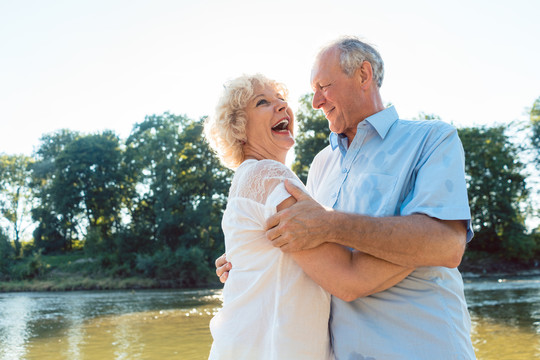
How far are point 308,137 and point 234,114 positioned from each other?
132ft

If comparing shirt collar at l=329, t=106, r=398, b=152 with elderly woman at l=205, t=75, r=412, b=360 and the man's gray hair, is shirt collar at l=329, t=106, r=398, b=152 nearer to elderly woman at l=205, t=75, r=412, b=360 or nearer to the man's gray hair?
the man's gray hair

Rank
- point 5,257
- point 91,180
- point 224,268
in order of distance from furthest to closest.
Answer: point 91,180
point 5,257
point 224,268

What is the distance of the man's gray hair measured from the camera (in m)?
2.70

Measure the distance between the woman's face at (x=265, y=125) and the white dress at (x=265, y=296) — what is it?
0.39 m

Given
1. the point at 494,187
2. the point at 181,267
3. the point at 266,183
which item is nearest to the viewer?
the point at 266,183

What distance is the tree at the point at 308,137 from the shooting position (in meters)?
42.1

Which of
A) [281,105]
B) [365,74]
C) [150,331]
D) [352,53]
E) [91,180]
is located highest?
[91,180]

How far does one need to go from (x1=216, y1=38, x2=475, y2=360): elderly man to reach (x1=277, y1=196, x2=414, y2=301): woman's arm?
0.04m

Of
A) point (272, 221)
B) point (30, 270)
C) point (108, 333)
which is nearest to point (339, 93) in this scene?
point (272, 221)

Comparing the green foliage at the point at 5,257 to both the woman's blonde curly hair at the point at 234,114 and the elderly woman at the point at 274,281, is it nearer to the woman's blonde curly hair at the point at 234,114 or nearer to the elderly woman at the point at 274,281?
the woman's blonde curly hair at the point at 234,114

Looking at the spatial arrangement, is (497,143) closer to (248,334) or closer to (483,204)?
(483,204)

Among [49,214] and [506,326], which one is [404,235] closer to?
[506,326]

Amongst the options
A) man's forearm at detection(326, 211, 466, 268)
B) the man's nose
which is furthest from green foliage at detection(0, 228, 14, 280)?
man's forearm at detection(326, 211, 466, 268)

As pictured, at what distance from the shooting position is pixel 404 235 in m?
2.04
